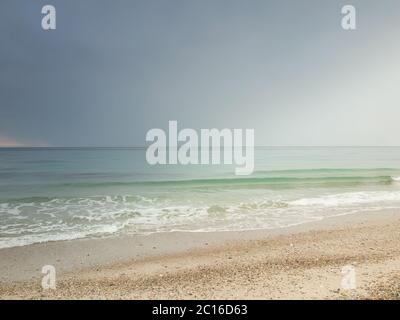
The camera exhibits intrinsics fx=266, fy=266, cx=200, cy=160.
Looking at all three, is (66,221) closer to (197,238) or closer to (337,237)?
(197,238)

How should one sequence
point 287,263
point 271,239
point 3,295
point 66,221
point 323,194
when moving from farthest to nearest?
point 323,194, point 66,221, point 271,239, point 287,263, point 3,295

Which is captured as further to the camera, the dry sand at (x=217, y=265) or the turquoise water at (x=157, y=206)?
the turquoise water at (x=157, y=206)

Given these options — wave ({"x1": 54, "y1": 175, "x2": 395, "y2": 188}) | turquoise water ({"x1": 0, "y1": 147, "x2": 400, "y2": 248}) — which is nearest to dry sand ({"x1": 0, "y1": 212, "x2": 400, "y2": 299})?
turquoise water ({"x1": 0, "y1": 147, "x2": 400, "y2": 248})

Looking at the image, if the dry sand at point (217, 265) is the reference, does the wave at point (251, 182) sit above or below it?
below

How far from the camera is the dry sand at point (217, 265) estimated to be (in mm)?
4195

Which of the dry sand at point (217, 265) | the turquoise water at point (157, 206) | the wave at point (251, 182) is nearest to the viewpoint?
the dry sand at point (217, 265)

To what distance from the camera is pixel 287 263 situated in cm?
523

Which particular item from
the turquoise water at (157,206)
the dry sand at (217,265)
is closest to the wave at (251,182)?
the turquoise water at (157,206)

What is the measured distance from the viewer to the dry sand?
4195 millimetres

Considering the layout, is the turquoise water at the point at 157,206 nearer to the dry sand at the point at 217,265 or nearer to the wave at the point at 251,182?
the wave at the point at 251,182

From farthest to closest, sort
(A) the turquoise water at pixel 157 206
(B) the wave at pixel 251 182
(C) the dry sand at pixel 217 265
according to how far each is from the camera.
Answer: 1. (B) the wave at pixel 251 182
2. (A) the turquoise water at pixel 157 206
3. (C) the dry sand at pixel 217 265

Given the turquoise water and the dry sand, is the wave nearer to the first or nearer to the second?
the turquoise water
